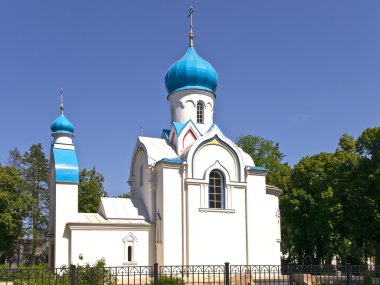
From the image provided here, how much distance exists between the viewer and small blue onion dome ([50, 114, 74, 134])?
21.8 metres

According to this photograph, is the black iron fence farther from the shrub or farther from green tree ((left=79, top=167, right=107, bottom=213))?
green tree ((left=79, top=167, right=107, bottom=213))

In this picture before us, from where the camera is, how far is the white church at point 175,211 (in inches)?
766

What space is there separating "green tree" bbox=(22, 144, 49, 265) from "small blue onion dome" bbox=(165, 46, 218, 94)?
1403 centimetres

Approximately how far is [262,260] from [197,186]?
4205 mm

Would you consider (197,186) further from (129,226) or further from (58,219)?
(58,219)

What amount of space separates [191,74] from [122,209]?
7.00m

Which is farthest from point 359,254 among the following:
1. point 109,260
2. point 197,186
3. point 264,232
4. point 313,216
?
point 109,260

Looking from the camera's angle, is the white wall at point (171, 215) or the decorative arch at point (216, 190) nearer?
the white wall at point (171, 215)

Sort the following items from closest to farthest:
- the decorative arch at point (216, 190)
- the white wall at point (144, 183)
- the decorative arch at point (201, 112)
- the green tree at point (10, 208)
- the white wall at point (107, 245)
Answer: the white wall at point (107, 245) < the decorative arch at point (216, 190) < the white wall at point (144, 183) < the decorative arch at point (201, 112) < the green tree at point (10, 208)

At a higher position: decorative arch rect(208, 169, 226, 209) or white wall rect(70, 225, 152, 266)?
decorative arch rect(208, 169, 226, 209)

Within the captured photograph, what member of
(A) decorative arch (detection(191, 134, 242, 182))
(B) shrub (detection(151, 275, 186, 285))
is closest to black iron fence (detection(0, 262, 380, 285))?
(B) shrub (detection(151, 275, 186, 285))

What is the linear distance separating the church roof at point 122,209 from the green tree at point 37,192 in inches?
497

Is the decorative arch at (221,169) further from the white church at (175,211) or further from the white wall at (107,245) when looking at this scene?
the white wall at (107,245)

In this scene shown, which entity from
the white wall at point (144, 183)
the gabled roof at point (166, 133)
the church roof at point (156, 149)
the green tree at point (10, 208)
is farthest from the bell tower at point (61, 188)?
the green tree at point (10, 208)
